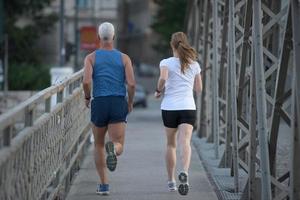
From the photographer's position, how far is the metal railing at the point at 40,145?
18.8 feet

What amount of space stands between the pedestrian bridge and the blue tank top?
39cm

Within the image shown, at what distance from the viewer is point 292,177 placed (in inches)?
292

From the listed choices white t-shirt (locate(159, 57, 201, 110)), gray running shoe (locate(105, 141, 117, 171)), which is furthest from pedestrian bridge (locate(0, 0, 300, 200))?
white t-shirt (locate(159, 57, 201, 110))

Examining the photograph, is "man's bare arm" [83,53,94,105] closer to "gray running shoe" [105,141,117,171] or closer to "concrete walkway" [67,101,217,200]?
"gray running shoe" [105,141,117,171]

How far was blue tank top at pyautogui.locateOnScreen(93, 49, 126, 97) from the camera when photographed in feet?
31.2

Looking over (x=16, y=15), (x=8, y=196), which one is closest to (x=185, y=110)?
(x=8, y=196)

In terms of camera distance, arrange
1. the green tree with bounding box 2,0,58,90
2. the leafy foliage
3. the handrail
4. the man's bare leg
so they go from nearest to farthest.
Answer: the handrail, the man's bare leg, the leafy foliage, the green tree with bounding box 2,0,58,90

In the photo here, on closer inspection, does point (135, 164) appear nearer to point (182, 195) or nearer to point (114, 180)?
point (114, 180)

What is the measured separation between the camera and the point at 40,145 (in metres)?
7.35

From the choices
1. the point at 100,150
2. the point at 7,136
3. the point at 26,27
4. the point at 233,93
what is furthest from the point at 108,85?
the point at 26,27

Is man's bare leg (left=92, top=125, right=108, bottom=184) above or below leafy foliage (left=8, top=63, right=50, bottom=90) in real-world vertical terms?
above

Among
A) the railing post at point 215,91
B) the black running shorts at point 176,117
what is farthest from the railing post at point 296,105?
the railing post at point 215,91

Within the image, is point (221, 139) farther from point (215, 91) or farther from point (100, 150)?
point (100, 150)

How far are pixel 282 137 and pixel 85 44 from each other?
2534cm
